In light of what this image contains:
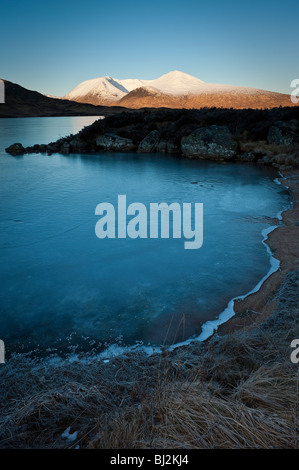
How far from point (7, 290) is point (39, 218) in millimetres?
3929

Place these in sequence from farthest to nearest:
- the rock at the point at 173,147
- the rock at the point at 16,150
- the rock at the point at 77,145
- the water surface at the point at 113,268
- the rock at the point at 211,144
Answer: the rock at the point at 77,145, the rock at the point at 173,147, the rock at the point at 16,150, the rock at the point at 211,144, the water surface at the point at 113,268

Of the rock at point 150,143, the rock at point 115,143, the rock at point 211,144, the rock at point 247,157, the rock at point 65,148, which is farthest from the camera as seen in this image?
the rock at point 115,143

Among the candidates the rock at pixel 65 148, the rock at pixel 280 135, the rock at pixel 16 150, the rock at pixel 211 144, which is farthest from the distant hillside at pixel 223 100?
the rock at pixel 16 150

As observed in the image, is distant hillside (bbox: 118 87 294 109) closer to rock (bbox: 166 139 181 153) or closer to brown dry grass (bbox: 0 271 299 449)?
rock (bbox: 166 139 181 153)

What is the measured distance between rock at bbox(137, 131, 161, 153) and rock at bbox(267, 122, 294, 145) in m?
8.39

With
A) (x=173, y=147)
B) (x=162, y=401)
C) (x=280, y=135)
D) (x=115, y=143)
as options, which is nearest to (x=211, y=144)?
(x=173, y=147)

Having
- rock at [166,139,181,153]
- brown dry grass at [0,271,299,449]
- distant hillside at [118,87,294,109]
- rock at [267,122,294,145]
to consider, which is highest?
distant hillside at [118,87,294,109]

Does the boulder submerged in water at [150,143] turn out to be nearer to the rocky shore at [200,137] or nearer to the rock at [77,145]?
the rocky shore at [200,137]

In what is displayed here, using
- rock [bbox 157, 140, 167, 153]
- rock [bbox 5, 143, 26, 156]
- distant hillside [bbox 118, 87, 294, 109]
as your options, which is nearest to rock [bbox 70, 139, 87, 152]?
rock [bbox 5, 143, 26, 156]

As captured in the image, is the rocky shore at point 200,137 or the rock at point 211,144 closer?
the rocky shore at point 200,137

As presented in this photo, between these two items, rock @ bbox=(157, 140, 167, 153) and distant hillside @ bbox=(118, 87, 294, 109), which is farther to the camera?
distant hillside @ bbox=(118, 87, 294, 109)

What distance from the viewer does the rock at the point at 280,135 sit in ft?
61.4

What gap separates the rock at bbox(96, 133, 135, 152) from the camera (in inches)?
902
